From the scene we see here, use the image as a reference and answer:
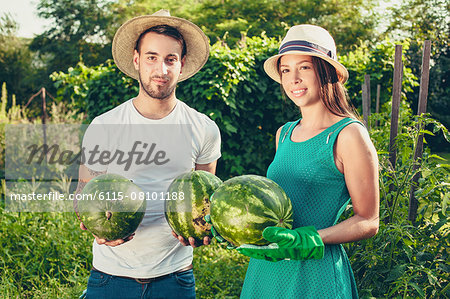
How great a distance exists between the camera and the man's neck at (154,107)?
2203 mm

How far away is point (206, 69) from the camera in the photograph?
5891 mm

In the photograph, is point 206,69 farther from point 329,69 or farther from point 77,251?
point 329,69

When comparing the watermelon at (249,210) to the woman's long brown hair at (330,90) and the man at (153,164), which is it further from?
the woman's long brown hair at (330,90)

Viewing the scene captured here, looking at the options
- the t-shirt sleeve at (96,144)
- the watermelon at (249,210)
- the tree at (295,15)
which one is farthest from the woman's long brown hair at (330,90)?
the tree at (295,15)

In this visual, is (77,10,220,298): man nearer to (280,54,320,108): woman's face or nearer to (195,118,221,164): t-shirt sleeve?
(195,118,221,164): t-shirt sleeve

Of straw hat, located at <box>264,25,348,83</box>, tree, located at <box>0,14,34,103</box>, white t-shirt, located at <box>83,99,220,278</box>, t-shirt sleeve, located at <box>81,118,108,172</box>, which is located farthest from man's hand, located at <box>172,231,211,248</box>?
tree, located at <box>0,14,34,103</box>

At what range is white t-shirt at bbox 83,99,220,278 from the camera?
2.12m

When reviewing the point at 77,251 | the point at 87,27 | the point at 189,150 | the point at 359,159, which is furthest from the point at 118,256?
the point at 87,27

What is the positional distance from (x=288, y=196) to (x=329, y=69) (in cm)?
67

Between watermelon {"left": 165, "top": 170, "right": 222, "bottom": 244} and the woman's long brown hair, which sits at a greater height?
the woman's long brown hair

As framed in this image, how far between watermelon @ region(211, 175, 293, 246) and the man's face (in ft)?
2.23

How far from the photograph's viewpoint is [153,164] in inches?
85.0

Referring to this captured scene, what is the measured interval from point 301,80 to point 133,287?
1.39 meters

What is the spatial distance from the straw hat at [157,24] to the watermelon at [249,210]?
104cm
